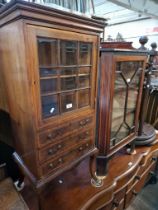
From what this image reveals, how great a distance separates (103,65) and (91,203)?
99 cm

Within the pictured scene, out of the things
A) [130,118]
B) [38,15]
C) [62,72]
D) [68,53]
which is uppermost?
[38,15]

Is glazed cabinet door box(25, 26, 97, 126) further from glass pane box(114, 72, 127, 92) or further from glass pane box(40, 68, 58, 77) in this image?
glass pane box(114, 72, 127, 92)

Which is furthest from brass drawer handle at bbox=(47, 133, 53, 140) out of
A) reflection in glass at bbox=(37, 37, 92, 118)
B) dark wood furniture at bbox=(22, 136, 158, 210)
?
dark wood furniture at bbox=(22, 136, 158, 210)

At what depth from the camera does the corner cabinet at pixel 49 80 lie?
676mm

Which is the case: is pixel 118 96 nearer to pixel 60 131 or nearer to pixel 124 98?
pixel 124 98

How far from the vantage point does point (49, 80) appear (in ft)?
2.67

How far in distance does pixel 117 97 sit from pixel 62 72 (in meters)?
0.57

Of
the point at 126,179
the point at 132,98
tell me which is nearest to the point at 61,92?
the point at 132,98

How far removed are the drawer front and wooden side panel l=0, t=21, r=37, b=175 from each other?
0.06 m

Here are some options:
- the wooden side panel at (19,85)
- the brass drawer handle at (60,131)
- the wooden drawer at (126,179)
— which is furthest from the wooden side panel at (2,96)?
the wooden drawer at (126,179)

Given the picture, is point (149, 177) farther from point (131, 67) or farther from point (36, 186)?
point (36, 186)

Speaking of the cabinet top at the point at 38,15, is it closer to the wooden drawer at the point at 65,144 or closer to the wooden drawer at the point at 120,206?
the wooden drawer at the point at 65,144

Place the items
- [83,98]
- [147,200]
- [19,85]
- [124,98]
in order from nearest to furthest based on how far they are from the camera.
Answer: [19,85] → [83,98] → [124,98] → [147,200]

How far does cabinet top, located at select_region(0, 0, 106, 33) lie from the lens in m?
0.60
